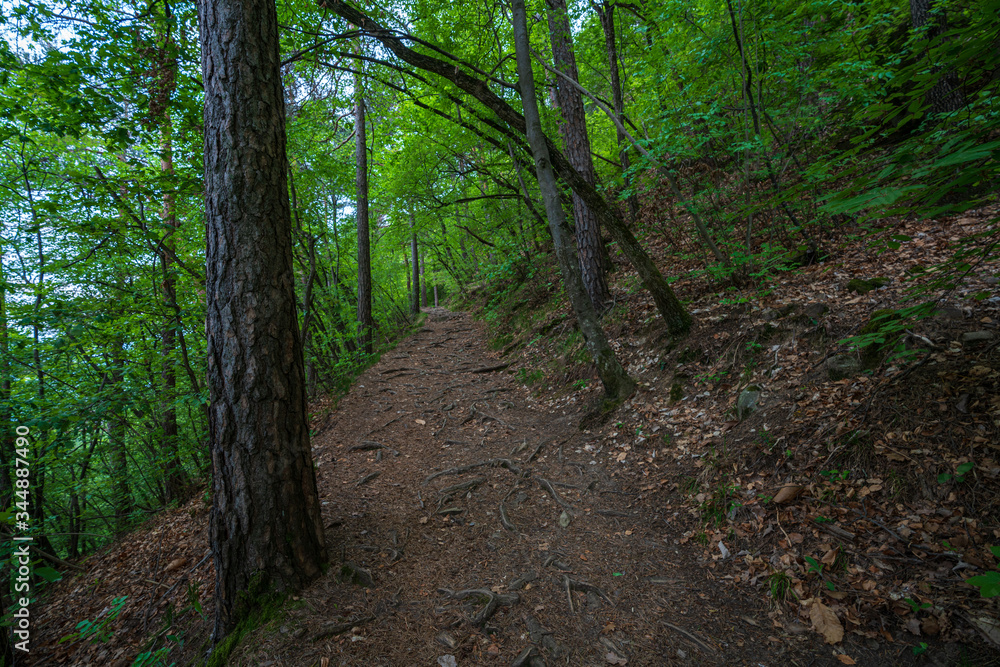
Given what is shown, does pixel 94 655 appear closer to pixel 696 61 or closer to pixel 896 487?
pixel 896 487

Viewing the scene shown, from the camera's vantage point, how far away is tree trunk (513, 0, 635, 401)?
548 cm

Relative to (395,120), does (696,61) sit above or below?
below

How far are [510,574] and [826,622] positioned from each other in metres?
2.19

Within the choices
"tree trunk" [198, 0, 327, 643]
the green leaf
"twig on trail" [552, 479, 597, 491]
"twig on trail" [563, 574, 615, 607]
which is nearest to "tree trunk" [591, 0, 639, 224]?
"twig on trail" [552, 479, 597, 491]

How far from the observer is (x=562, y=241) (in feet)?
18.0

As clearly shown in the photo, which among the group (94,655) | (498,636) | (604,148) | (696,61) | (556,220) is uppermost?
(604,148)

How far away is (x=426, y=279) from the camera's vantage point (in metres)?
30.5

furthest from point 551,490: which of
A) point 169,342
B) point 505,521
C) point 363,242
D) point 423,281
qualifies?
point 423,281

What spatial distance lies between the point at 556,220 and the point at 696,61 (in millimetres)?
3562

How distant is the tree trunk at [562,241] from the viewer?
18.0 ft

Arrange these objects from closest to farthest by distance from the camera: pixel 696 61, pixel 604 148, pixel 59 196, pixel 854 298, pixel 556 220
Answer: pixel 854 298 < pixel 59 196 < pixel 556 220 < pixel 696 61 < pixel 604 148

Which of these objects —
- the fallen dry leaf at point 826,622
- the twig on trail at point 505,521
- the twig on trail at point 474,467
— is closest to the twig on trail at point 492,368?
the twig on trail at point 474,467

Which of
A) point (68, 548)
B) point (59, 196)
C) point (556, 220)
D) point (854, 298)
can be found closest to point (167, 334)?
point (59, 196)

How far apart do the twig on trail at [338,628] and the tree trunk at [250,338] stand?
1.42ft
